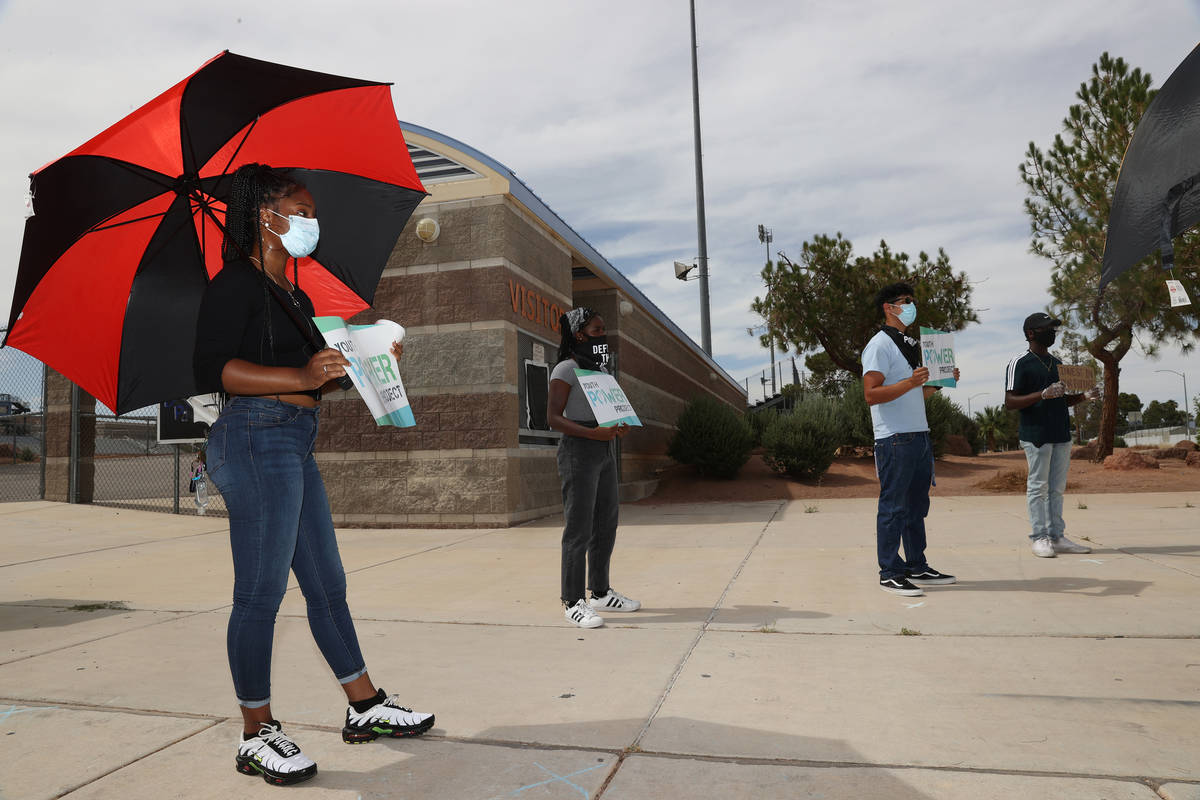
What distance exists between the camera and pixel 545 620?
4.84 meters

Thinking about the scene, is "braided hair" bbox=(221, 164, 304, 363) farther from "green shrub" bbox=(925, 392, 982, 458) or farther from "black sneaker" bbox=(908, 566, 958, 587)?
"green shrub" bbox=(925, 392, 982, 458)

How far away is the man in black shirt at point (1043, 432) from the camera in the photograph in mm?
6461

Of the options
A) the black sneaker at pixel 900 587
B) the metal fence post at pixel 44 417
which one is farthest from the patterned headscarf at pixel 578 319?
the metal fence post at pixel 44 417

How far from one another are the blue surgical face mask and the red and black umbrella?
511 millimetres

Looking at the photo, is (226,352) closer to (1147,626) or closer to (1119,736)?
(1119,736)

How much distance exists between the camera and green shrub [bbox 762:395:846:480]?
1571cm

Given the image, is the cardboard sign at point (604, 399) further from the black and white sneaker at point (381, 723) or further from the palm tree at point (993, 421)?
the palm tree at point (993, 421)

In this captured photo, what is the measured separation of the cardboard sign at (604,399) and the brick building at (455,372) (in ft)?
17.7

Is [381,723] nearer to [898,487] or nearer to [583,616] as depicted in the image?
[583,616]

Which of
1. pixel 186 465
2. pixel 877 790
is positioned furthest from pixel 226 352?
pixel 186 465

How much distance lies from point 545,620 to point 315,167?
2.84 metres

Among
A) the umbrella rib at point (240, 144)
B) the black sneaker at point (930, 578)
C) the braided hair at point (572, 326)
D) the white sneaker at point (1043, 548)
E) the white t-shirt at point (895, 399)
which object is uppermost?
the umbrella rib at point (240, 144)

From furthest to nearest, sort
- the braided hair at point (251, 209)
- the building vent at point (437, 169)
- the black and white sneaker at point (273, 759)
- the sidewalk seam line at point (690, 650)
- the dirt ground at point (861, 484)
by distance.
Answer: the dirt ground at point (861, 484)
the building vent at point (437, 169)
the sidewalk seam line at point (690, 650)
the braided hair at point (251, 209)
the black and white sneaker at point (273, 759)

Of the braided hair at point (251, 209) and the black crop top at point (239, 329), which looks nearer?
the black crop top at point (239, 329)
